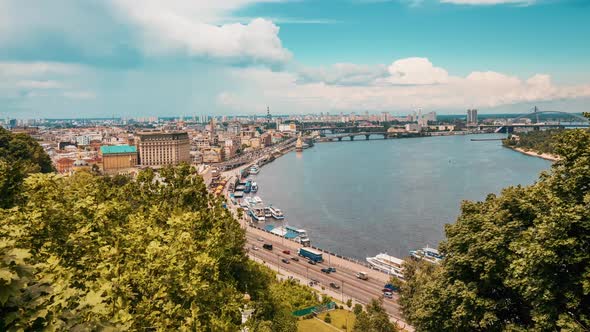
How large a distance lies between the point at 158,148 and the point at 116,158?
741cm

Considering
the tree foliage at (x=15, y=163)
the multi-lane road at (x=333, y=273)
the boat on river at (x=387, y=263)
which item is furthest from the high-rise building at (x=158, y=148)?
the boat on river at (x=387, y=263)

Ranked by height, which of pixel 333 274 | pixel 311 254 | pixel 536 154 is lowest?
pixel 333 274

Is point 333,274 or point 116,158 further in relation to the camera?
point 116,158

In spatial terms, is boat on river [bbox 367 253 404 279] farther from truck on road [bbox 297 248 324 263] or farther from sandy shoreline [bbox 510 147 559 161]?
sandy shoreline [bbox 510 147 559 161]

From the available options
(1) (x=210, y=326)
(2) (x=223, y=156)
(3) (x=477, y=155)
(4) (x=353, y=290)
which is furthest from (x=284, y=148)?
(1) (x=210, y=326)

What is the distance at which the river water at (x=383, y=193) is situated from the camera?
1147 inches

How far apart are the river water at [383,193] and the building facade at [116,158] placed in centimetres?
1798

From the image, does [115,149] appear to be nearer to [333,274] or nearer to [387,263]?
[333,274]

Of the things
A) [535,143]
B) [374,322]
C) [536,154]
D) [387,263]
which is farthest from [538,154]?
[374,322]

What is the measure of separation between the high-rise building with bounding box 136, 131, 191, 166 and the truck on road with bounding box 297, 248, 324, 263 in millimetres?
43933

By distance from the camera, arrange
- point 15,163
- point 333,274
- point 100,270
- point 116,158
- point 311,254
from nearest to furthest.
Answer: point 100,270 → point 15,163 → point 333,274 → point 311,254 → point 116,158

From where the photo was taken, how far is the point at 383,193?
4219cm

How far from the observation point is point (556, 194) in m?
6.90

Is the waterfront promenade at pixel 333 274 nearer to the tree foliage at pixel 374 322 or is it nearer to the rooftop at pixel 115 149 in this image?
the tree foliage at pixel 374 322
